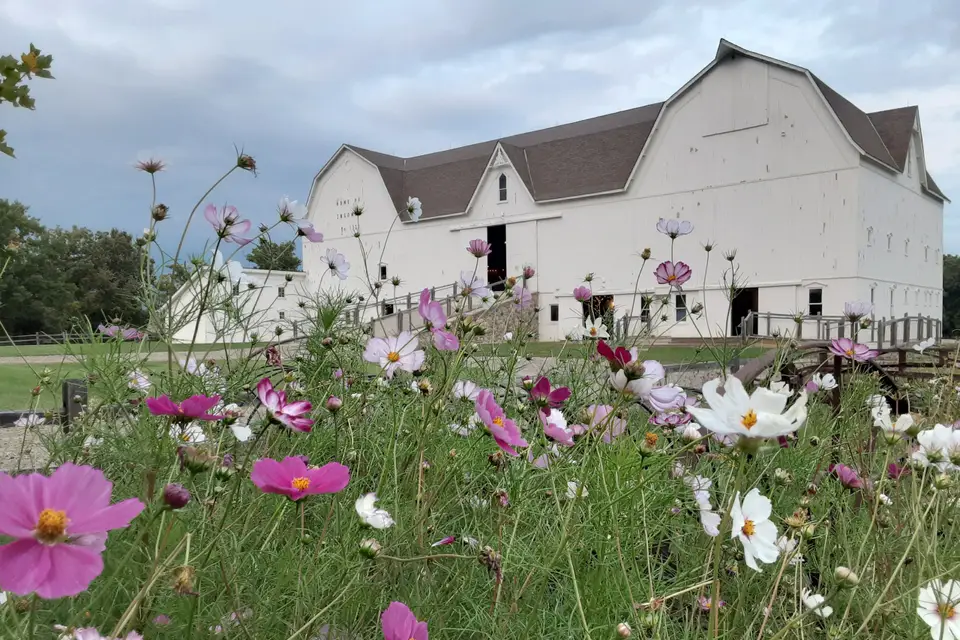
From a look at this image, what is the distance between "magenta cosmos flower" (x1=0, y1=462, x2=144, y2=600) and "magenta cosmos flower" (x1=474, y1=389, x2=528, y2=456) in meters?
0.47

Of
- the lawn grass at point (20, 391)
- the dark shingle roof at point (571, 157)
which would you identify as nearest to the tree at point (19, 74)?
the lawn grass at point (20, 391)

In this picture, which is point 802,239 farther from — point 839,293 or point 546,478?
point 546,478

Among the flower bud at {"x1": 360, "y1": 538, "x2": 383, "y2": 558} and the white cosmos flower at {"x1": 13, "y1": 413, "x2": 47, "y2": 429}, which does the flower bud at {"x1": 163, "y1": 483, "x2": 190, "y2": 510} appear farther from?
the white cosmos flower at {"x1": 13, "y1": 413, "x2": 47, "y2": 429}

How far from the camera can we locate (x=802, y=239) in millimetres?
13758

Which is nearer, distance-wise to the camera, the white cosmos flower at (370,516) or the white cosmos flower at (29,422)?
the white cosmos flower at (370,516)

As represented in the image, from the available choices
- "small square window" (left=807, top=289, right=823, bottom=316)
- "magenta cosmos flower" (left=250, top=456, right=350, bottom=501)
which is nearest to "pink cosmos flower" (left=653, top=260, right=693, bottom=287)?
"magenta cosmos flower" (left=250, top=456, right=350, bottom=501)

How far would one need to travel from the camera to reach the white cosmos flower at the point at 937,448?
105cm

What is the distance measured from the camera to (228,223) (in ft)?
4.88

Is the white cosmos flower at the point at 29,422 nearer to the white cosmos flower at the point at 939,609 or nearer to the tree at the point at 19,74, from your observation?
the tree at the point at 19,74

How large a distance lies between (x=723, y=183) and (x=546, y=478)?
14.7 meters

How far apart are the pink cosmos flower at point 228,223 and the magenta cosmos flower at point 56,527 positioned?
1.09 m

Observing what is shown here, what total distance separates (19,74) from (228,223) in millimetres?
478

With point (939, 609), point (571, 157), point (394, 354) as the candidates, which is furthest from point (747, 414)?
point (571, 157)

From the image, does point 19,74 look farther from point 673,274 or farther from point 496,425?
point 673,274
